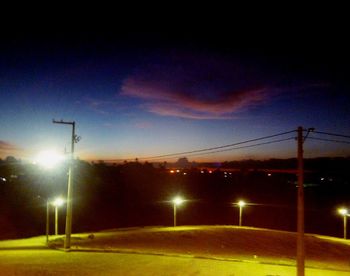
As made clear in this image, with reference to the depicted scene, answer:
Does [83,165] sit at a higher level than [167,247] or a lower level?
higher

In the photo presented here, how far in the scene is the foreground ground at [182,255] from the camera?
19.9 meters

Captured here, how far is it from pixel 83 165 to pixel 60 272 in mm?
127948

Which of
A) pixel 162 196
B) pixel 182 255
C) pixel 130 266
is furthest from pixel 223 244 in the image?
pixel 162 196

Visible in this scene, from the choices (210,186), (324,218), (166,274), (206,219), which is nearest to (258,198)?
(210,186)

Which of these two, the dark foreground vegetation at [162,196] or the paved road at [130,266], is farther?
the dark foreground vegetation at [162,196]

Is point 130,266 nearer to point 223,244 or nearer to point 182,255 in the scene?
point 182,255

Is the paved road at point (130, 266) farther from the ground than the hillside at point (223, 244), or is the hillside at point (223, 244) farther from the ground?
the paved road at point (130, 266)

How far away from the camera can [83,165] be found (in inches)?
5645

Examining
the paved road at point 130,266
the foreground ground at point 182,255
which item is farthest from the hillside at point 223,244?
the paved road at point 130,266

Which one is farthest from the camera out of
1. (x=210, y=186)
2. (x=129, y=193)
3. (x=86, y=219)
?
(x=210, y=186)

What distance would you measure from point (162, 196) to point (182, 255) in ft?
293

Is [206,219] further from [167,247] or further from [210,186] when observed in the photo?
[210,186]

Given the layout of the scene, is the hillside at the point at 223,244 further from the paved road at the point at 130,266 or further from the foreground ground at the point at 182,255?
the paved road at the point at 130,266

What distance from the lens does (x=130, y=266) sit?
20.8 metres
